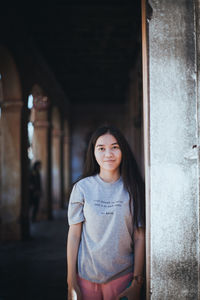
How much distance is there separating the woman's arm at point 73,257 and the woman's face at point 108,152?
425mm

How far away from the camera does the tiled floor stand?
3.67 m

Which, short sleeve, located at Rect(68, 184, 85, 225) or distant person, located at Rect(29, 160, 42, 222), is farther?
distant person, located at Rect(29, 160, 42, 222)

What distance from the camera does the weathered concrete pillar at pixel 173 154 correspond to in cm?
177

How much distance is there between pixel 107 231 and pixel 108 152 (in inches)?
19.7

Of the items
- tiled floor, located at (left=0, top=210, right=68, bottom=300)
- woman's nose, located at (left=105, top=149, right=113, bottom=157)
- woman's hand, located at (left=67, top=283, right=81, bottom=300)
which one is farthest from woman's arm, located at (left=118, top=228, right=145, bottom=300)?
tiled floor, located at (left=0, top=210, right=68, bottom=300)

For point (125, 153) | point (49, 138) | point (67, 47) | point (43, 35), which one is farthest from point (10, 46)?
point (125, 153)

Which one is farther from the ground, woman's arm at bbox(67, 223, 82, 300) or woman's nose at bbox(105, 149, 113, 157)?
woman's nose at bbox(105, 149, 113, 157)

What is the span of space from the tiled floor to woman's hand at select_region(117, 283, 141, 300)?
1.97 m

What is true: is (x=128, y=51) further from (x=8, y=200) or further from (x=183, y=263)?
(x=183, y=263)

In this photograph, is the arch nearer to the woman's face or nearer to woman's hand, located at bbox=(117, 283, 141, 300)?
the woman's face

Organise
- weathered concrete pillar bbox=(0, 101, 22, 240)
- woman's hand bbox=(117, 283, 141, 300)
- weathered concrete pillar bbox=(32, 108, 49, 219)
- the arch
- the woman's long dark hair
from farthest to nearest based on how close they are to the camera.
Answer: weathered concrete pillar bbox=(32, 108, 49, 219), weathered concrete pillar bbox=(0, 101, 22, 240), the arch, the woman's long dark hair, woman's hand bbox=(117, 283, 141, 300)

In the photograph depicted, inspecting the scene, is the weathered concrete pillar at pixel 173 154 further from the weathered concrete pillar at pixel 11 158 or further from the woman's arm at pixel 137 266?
the weathered concrete pillar at pixel 11 158

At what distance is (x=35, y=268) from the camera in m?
4.60

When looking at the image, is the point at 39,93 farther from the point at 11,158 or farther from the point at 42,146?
the point at 42,146
